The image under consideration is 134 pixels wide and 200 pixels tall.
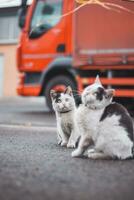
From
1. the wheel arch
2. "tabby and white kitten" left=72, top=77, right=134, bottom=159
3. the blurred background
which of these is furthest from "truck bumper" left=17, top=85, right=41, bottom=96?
the blurred background

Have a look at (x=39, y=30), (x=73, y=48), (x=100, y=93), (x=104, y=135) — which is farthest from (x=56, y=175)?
(x=39, y=30)

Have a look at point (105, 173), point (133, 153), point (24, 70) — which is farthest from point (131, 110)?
point (105, 173)

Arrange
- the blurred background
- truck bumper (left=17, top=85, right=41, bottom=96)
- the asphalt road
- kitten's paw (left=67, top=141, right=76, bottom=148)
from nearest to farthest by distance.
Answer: the asphalt road < kitten's paw (left=67, top=141, right=76, bottom=148) < truck bumper (left=17, top=85, right=41, bottom=96) < the blurred background

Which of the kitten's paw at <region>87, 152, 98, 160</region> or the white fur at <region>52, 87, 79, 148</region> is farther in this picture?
the white fur at <region>52, 87, 79, 148</region>

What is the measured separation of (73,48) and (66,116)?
7.04m

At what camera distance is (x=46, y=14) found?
48.5ft

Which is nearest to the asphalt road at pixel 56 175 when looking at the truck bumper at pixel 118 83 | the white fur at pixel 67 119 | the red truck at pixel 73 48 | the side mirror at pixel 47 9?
the white fur at pixel 67 119

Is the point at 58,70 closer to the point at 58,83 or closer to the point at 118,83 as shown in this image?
the point at 58,83

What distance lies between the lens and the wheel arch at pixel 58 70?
14.6 metres

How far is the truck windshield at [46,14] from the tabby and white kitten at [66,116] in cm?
723

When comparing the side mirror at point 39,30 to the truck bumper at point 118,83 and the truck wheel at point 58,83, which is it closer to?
the truck wheel at point 58,83

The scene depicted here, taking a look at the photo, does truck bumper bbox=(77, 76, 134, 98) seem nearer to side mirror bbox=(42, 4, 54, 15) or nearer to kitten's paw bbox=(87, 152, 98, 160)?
side mirror bbox=(42, 4, 54, 15)

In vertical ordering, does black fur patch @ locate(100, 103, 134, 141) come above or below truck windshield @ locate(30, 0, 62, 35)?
below

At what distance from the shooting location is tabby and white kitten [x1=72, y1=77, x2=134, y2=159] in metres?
5.96
